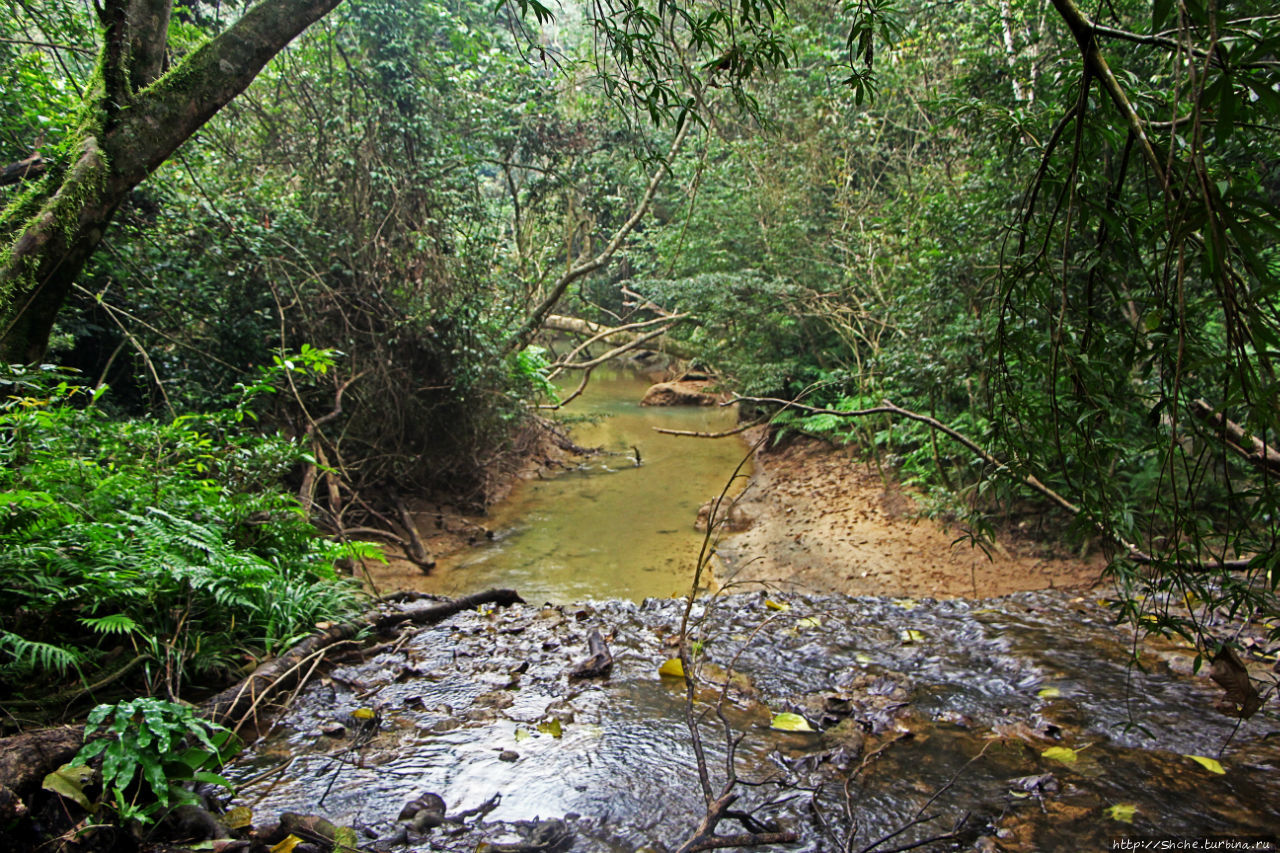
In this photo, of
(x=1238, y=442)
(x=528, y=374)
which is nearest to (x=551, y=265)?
(x=528, y=374)

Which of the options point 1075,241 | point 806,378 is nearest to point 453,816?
point 1075,241

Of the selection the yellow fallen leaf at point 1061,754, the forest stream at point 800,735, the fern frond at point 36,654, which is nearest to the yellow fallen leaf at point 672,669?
the forest stream at point 800,735

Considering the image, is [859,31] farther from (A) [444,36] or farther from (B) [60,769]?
(A) [444,36]

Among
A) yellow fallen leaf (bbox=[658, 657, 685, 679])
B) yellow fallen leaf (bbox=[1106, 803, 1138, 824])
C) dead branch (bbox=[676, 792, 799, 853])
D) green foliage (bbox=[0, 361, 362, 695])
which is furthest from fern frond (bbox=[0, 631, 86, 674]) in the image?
yellow fallen leaf (bbox=[1106, 803, 1138, 824])

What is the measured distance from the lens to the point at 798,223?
1084 centimetres

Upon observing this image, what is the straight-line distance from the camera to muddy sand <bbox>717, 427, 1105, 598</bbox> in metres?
6.39

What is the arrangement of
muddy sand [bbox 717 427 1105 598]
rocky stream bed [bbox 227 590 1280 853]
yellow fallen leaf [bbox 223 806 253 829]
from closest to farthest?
yellow fallen leaf [bbox 223 806 253 829] → rocky stream bed [bbox 227 590 1280 853] → muddy sand [bbox 717 427 1105 598]

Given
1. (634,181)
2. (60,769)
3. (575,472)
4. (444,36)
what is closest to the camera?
(60,769)

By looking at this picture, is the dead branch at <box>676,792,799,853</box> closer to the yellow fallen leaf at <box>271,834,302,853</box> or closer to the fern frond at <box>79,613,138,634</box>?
the yellow fallen leaf at <box>271,834,302,853</box>

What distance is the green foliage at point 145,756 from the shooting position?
188 centimetres

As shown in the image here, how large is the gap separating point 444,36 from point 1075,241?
818 cm

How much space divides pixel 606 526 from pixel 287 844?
7.20 meters

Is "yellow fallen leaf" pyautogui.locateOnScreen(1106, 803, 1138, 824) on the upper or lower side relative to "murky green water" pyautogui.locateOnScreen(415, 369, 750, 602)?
upper

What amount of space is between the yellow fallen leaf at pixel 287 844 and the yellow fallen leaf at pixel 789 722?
1851mm
